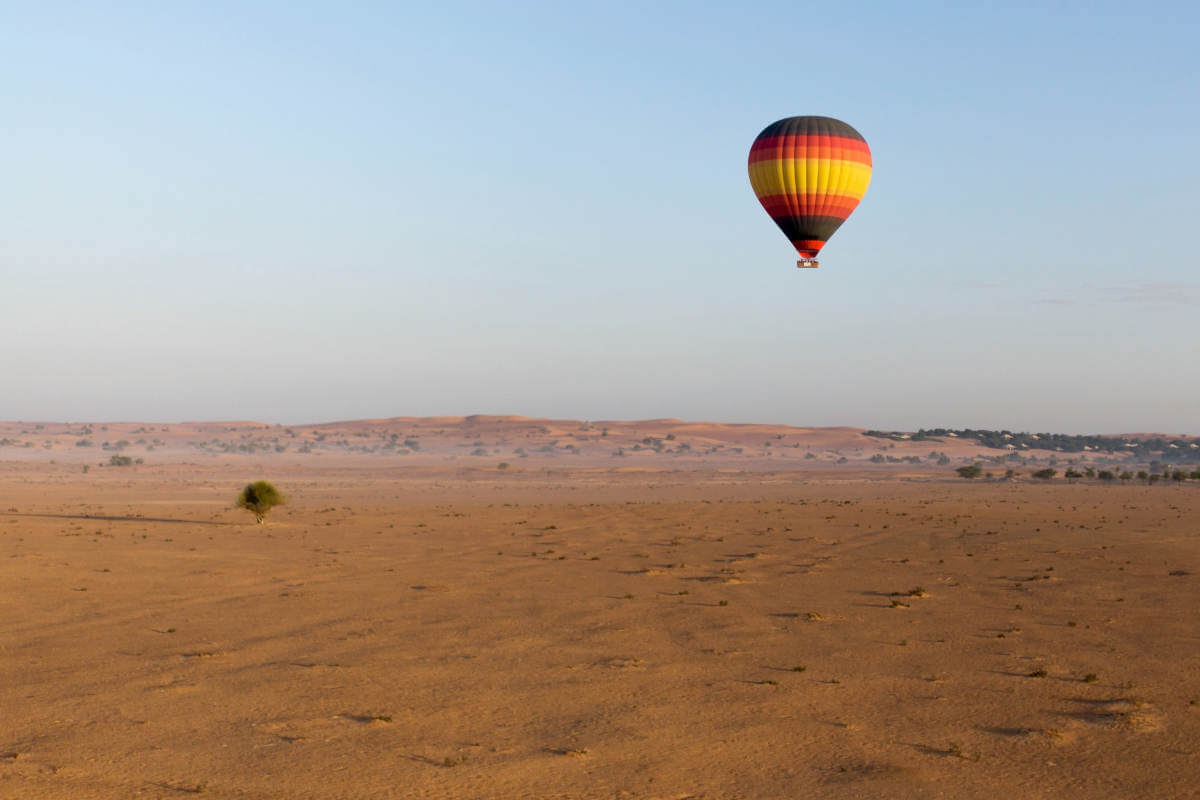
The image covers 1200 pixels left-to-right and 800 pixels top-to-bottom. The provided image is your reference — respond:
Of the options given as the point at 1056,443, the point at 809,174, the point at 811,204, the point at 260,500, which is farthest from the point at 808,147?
the point at 1056,443

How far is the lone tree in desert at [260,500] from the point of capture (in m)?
35.1

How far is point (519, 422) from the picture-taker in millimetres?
165250

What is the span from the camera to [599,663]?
46.8 ft

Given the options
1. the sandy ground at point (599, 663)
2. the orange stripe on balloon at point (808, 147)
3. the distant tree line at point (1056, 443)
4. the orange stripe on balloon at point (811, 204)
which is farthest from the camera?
the distant tree line at point (1056, 443)

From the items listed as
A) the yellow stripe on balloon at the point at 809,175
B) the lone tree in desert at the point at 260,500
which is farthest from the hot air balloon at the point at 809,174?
the lone tree in desert at the point at 260,500

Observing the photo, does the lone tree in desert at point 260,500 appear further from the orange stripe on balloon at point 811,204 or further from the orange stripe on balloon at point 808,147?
the orange stripe on balloon at point 808,147

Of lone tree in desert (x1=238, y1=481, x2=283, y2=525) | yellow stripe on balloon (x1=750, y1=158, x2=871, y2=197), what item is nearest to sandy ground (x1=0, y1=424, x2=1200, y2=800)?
lone tree in desert (x1=238, y1=481, x2=283, y2=525)

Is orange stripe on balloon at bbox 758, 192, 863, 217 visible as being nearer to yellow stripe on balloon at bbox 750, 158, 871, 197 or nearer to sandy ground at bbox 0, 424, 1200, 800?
yellow stripe on balloon at bbox 750, 158, 871, 197

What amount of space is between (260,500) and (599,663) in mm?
23588

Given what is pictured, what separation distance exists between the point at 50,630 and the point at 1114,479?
63.1m

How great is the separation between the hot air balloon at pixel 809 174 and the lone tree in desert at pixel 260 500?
1865 cm

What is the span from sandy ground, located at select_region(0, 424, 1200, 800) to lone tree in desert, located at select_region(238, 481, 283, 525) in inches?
85.9

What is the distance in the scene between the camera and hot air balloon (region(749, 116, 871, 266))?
3319 centimetres

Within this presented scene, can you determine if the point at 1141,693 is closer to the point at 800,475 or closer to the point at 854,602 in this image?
the point at 854,602
